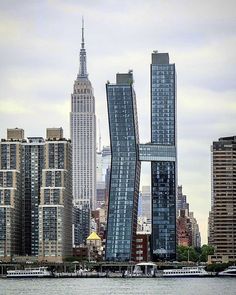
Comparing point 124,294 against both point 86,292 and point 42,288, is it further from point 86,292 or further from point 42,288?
point 42,288

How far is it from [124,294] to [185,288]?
69.4ft

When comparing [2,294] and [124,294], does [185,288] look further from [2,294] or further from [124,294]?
[2,294]

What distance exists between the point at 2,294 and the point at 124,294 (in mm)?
17667

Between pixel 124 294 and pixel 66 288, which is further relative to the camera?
pixel 66 288

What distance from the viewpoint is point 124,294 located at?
566 ft

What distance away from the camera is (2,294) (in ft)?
561

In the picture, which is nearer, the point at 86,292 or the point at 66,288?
the point at 86,292

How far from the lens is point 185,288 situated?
191 metres

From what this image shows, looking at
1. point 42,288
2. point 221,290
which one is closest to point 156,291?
point 221,290

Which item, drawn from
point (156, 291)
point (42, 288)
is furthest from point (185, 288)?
point (42, 288)

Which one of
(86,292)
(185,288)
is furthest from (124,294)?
(185,288)

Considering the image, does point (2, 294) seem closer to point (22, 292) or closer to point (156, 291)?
point (22, 292)

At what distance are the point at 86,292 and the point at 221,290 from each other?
20538mm

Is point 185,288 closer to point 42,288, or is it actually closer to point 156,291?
point 156,291
